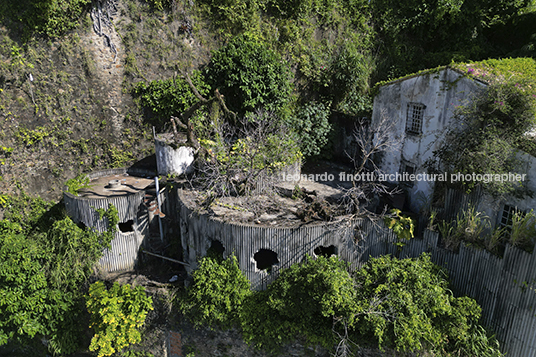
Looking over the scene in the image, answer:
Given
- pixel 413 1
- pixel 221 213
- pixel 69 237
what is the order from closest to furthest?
pixel 221 213 < pixel 69 237 < pixel 413 1

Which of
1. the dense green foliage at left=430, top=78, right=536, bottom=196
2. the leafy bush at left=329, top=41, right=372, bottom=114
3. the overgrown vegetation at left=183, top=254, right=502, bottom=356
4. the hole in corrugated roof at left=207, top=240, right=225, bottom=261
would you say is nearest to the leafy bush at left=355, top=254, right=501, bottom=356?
the overgrown vegetation at left=183, top=254, right=502, bottom=356

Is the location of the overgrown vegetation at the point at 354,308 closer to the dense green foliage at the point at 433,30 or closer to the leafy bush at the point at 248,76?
the leafy bush at the point at 248,76

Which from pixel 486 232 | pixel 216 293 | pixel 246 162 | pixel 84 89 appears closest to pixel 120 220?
pixel 216 293

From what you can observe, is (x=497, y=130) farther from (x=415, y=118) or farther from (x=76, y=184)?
(x=76, y=184)

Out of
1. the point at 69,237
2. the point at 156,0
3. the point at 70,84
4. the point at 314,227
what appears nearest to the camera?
the point at 314,227

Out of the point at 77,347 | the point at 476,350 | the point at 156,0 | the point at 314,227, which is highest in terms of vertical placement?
the point at 156,0

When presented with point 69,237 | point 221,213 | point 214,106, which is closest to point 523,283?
point 221,213

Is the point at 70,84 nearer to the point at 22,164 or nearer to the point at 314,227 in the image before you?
the point at 22,164
